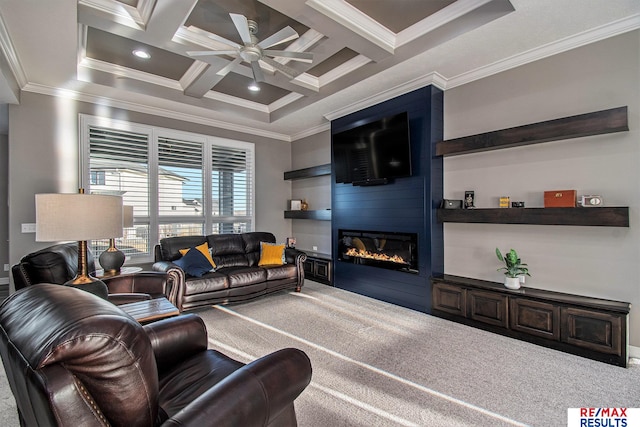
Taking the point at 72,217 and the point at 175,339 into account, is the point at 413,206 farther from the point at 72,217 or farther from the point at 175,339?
the point at 72,217

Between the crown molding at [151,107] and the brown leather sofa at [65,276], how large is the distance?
8.03 feet

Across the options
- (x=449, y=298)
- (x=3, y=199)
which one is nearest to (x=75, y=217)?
(x=449, y=298)

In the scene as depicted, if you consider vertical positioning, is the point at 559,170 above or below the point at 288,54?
below

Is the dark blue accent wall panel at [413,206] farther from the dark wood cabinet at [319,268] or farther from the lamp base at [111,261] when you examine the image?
the lamp base at [111,261]

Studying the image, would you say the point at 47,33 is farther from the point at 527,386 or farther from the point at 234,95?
the point at 527,386

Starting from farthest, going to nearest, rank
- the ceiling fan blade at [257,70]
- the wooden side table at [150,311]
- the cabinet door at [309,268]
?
1. the cabinet door at [309,268]
2. the ceiling fan blade at [257,70]
3. the wooden side table at [150,311]

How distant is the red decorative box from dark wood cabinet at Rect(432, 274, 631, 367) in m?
0.91

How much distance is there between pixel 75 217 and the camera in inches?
69.8

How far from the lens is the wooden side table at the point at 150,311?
214 cm

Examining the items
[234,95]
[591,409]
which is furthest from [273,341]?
[234,95]

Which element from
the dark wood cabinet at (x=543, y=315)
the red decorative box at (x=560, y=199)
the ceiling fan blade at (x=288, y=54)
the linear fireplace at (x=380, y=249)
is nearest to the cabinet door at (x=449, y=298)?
the dark wood cabinet at (x=543, y=315)

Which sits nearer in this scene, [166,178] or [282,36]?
[282,36]

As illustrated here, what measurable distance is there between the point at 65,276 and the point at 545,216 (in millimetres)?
4606

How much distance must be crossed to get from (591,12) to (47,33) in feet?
16.4
